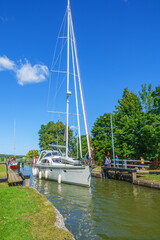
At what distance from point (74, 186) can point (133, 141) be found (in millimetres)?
11790

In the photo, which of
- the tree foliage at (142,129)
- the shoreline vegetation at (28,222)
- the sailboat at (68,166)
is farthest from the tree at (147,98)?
the shoreline vegetation at (28,222)

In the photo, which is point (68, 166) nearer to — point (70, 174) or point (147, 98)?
point (70, 174)

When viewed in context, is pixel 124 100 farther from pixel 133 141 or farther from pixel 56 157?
pixel 56 157

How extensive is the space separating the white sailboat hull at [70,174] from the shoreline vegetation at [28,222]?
348 inches

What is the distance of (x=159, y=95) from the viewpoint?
2597 centimetres

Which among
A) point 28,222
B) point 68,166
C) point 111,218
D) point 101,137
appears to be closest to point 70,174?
point 68,166

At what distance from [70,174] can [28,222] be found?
12258mm

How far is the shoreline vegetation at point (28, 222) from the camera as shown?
5.20 metres

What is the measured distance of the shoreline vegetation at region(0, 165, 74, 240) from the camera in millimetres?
5196

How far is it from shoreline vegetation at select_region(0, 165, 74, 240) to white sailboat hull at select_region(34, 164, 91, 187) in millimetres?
8829

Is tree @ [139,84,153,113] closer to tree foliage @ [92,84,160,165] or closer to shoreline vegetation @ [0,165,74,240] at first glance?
tree foliage @ [92,84,160,165]

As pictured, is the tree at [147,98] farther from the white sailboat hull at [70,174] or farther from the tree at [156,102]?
the white sailboat hull at [70,174]

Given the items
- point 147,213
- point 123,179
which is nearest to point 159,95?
point 123,179

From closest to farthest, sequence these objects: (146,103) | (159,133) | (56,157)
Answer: (159,133), (56,157), (146,103)
